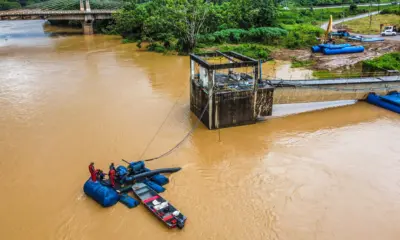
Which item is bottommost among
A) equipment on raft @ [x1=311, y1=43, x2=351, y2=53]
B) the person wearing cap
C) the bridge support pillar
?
the person wearing cap

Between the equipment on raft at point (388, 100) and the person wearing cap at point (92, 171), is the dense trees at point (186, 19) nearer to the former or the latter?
the equipment on raft at point (388, 100)

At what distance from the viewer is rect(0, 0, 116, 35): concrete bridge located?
45.6 m

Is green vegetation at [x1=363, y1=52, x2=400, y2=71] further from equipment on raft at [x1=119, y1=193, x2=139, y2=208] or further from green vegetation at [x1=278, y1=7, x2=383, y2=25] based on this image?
equipment on raft at [x1=119, y1=193, x2=139, y2=208]

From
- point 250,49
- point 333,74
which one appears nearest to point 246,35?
point 250,49

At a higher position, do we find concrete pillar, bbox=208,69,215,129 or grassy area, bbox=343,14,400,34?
grassy area, bbox=343,14,400,34

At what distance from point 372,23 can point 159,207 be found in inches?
1850

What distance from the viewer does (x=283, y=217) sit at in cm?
1126

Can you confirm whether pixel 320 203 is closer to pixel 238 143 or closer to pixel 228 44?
pixel 238 143

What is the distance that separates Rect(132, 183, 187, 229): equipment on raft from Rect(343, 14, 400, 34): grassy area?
39507 mm

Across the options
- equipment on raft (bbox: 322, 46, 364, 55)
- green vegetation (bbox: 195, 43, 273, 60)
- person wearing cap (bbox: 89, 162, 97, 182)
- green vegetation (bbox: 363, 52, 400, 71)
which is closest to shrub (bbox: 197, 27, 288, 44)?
green vegetation (bbox: 195, 43, 273, 60)

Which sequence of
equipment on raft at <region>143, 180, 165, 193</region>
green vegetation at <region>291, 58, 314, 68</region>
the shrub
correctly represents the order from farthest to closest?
the shrub, green vegetation at <region>291, 58, 314, 68</region>, equipment on raft at <region>143, 180, 165, 193</region>

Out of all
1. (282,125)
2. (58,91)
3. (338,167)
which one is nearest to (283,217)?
(338,167)

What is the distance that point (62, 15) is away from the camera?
48.3 metres

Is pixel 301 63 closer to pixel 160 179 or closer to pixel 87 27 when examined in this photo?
pixel 160 179
